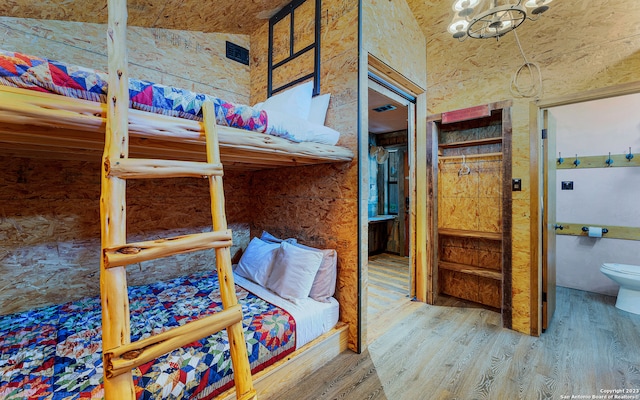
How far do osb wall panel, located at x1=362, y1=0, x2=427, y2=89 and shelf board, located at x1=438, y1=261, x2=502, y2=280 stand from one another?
2001 mm

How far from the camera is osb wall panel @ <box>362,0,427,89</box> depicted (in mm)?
2080

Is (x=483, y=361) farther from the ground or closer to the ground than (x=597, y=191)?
closer to the ground

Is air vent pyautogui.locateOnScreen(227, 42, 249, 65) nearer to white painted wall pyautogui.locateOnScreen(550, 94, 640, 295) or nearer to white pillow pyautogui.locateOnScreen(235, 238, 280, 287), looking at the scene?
white pillow pyautogui.locateOnScreen(235, 238, 280, 287)

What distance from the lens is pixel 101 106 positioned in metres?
0.96

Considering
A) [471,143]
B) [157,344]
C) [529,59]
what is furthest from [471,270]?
[157,344]

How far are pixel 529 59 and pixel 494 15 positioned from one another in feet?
2.50

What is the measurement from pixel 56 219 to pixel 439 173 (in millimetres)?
3610

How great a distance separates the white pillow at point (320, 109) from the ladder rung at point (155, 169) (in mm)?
1252

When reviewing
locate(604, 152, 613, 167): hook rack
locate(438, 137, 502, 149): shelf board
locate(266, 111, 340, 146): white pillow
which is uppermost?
locate(438, 137, 502, 149): shelf board

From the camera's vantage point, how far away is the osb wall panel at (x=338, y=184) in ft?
6.57

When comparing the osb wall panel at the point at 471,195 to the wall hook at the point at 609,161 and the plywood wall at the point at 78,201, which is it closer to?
the wall hook at the point at 609,161

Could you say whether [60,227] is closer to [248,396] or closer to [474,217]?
[248,396]

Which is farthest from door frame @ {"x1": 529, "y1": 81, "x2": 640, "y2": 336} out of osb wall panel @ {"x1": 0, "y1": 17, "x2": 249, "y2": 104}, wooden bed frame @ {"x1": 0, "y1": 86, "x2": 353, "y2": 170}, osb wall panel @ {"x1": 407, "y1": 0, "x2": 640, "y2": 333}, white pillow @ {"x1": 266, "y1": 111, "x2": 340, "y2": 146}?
osb wall panel @ {"x1": 0, "y1": 17, "x2": 249, "y2": 104}

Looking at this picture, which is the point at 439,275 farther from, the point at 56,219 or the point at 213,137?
the point at 56,219
